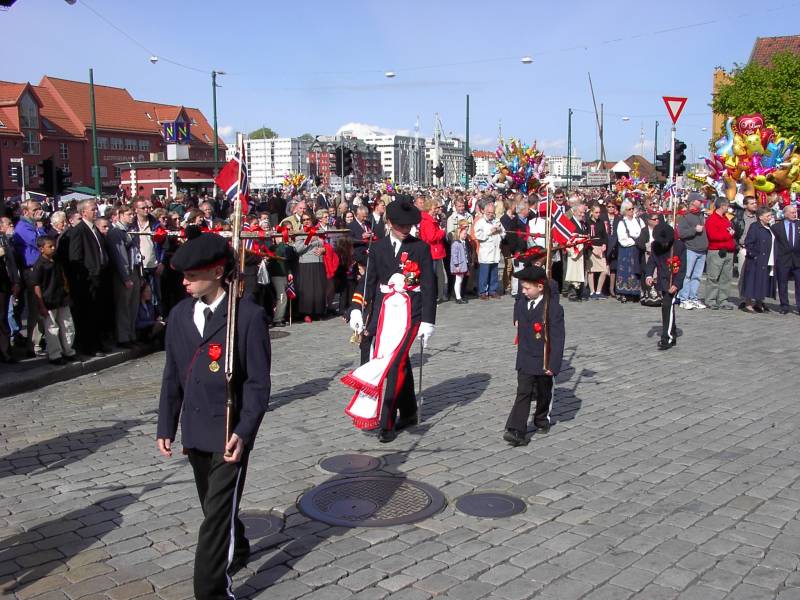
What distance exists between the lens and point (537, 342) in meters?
7.18

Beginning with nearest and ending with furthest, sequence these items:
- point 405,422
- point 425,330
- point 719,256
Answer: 1. point 425,330
2. point 405,422
3. point 719,256

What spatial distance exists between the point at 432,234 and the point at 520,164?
14.6m

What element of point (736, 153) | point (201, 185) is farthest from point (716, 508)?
point (201, 185)

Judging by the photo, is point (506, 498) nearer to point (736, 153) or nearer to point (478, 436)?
point (478, 436)

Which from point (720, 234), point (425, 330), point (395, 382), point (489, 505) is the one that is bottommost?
point (489, 505)

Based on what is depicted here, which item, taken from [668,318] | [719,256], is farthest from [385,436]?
[719,256]

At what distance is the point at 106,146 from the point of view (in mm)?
77938

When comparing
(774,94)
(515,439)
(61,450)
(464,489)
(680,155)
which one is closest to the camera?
(464,489)

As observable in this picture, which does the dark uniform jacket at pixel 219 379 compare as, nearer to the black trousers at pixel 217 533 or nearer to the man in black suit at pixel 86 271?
the black trousers at pixel 217 533

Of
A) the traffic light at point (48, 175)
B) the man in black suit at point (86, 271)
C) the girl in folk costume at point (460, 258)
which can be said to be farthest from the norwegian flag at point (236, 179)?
the traffic light at point (48, 175)

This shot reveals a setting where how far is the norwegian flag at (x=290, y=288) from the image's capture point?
13.6 m

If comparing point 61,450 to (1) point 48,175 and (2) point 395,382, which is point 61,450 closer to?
(2) point 395,382

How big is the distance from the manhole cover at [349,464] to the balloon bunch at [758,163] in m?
17.7

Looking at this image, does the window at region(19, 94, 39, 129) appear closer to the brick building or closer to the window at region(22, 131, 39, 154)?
the brick building
